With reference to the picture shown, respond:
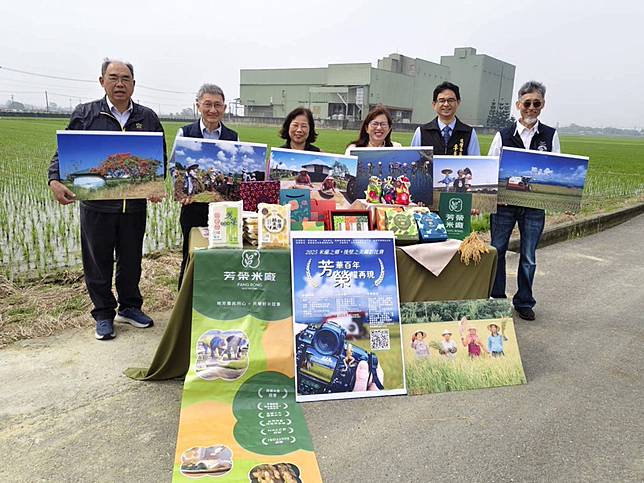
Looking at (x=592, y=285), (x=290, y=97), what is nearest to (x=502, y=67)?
(x=290, y=97)

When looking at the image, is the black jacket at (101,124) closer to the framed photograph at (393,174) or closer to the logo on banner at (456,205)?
the framed photograph at (393,174)

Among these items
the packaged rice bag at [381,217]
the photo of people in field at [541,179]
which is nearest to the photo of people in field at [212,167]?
the packaged rice bag at [381,217]

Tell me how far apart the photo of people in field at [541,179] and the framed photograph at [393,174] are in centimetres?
66

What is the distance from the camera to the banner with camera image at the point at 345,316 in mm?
2908

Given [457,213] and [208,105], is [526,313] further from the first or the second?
[208,105]

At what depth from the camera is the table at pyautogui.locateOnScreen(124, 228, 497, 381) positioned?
294cm

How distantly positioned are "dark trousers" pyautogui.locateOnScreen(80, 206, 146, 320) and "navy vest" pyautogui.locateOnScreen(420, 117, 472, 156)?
2.32 metres

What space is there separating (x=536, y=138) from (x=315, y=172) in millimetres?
1878

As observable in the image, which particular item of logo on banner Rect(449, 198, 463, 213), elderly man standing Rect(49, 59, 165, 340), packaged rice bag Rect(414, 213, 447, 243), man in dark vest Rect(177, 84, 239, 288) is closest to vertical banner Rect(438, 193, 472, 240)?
logo on banner Rect(449, 198, 463, 213)

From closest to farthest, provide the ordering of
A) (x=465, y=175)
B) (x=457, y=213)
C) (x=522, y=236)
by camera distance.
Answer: (x=457, y=213) < (x=465, y=175) < (x=522, y=236)

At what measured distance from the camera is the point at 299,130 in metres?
3.73

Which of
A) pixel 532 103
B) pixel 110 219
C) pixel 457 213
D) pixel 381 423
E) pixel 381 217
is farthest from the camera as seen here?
pixel 532 103

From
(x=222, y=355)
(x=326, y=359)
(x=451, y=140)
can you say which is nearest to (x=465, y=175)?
(x=451, y=140)

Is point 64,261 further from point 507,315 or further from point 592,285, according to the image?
point 592,285
